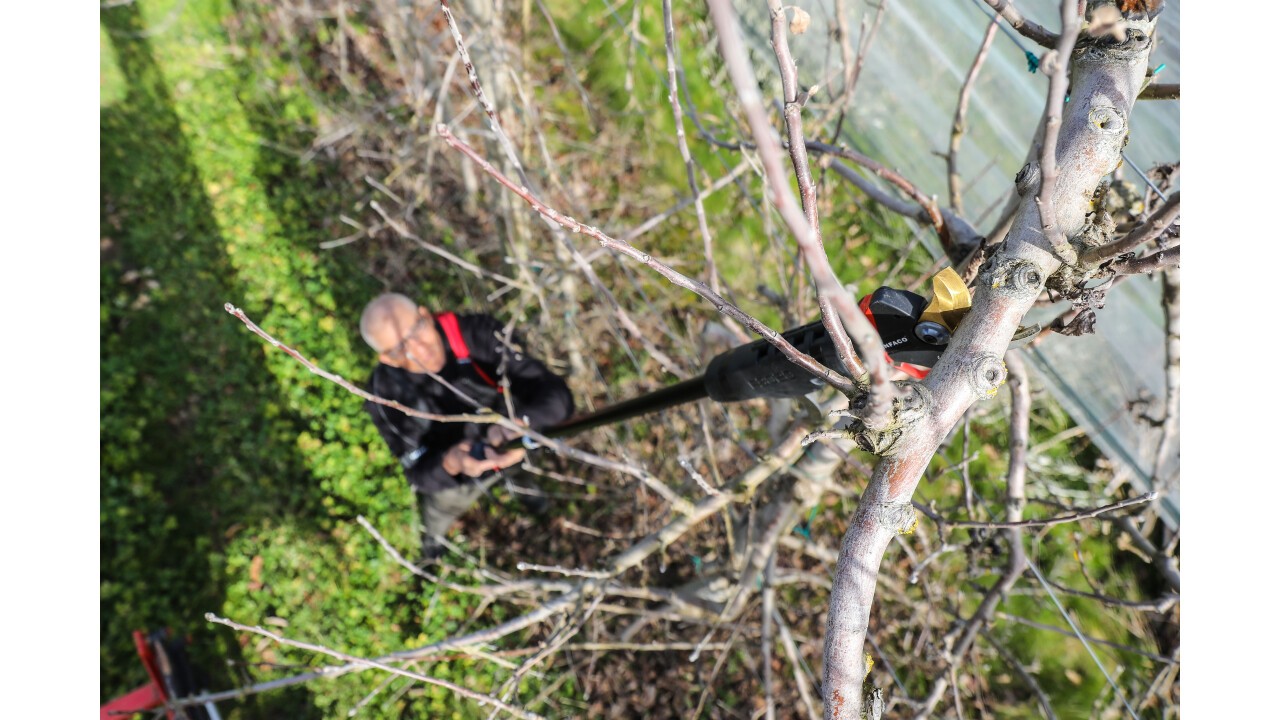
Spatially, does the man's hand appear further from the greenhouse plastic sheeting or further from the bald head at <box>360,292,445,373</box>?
the greenhouse plastic sheeting

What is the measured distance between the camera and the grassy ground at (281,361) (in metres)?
3.95

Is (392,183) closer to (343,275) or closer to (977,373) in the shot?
(343,275)

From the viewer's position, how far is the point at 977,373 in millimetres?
972

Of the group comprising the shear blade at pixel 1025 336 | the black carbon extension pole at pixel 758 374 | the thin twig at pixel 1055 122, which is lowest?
the black carbon extension pole at pixel 758 374

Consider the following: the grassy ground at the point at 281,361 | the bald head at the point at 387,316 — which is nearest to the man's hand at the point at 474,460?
the bald head at the point at 387,316

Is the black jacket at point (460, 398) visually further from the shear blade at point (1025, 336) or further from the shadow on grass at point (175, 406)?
the shear blade at point (1025, 336)

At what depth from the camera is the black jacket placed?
3.33 meters

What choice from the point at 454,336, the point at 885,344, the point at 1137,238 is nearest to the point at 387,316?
the point at 454,336

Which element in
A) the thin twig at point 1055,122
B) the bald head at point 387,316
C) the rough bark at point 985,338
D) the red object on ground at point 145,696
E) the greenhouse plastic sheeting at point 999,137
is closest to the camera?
the thin twig at point 1055,122

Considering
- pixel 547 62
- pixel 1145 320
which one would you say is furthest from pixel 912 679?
pixel 547 62

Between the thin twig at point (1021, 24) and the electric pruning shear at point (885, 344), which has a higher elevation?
the thin twig at point (1021, 24)

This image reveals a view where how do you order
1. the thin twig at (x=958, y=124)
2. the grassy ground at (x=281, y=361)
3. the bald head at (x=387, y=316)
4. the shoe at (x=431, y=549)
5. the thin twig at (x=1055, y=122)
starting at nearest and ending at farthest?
1. the thin twig at (x=1055, y=122)
2. the thin twig at (x=958, y=124)
3. the bald head at (x=387, y=316)
4. the grassy ground at (x=281, y=361)
5. the shoe at (x=431, y=549)

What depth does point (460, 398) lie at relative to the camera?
11.2 feet

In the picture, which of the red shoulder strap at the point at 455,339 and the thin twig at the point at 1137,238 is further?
the red shoulder strap at the point at 455,339
